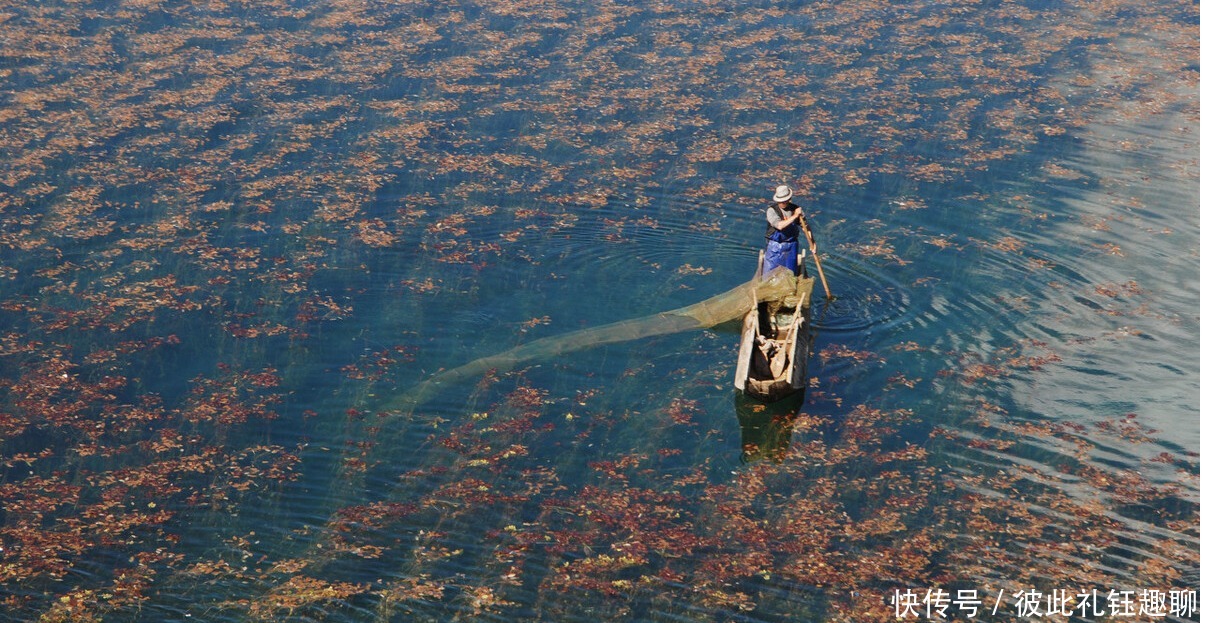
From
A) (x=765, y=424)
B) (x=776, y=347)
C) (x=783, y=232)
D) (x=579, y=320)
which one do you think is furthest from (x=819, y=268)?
(x=579, y=320)

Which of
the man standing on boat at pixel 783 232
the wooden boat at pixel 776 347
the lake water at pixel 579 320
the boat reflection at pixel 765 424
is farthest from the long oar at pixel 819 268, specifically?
the boat reflection at pixel 765 424

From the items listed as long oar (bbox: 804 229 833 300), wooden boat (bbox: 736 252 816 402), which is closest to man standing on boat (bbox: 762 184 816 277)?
long oar (bbox: 804 229 833 300)

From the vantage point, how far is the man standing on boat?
1110cm

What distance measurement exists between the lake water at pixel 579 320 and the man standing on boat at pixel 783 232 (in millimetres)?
756

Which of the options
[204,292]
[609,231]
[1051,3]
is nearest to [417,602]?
[204,292]

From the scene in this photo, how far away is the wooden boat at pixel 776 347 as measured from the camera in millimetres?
10281

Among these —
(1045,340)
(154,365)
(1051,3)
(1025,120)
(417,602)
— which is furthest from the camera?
(1051,3)

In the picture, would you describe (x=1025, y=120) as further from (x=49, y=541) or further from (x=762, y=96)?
(x=49, y=541)

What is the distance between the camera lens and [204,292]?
11.7 metres

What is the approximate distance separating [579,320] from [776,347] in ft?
6.77

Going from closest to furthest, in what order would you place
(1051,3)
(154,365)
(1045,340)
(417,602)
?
(417,602)
(154,365)
(1045,340)
(1051,3)

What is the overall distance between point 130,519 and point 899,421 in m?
6.33

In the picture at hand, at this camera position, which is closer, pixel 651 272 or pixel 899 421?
pixel 899 421

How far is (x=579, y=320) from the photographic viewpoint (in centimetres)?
1153
